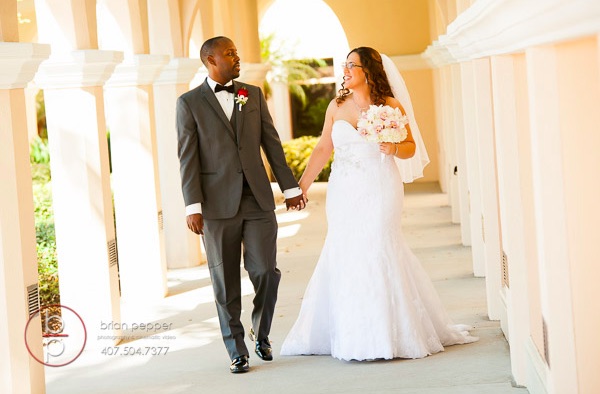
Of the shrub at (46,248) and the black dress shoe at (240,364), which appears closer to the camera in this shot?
the black dress shoe at (240,364)

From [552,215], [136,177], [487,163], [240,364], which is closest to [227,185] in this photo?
[240,364]

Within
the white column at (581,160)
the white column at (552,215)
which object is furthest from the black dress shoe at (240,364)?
the white column at (581,160)

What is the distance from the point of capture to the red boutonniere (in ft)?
24.1

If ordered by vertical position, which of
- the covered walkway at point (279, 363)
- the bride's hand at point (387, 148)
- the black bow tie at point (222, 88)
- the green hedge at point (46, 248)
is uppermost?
the black bow tie at point (222, 88)

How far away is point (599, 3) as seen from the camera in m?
3.15

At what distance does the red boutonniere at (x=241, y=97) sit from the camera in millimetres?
7348

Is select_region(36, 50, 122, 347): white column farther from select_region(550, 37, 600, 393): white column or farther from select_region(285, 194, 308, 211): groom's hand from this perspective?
select_region(550, 37, 600, 393): white column

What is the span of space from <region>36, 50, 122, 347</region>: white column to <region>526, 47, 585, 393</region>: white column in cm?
486

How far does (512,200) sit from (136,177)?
19.7ft

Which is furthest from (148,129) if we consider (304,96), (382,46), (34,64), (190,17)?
(304,96)

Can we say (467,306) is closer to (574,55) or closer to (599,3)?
(574,55)

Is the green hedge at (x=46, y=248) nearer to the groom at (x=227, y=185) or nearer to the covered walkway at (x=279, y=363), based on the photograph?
the covered walkway at (x=279, y=363)

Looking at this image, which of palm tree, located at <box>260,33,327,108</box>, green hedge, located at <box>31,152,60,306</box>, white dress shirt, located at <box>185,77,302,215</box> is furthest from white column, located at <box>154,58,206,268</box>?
palm tree, located at <box>260,33,327,108</box>

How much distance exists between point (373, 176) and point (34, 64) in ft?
8.04
